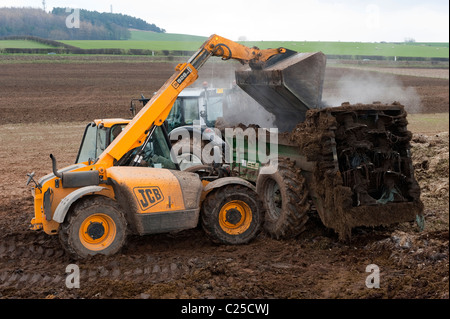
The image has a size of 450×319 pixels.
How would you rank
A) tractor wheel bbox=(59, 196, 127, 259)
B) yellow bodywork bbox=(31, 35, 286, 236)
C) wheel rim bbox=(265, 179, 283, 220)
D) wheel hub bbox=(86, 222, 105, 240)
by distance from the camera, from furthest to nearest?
wheel rim bbox=(265, 179, 283, 220) < yellow bodywork bbox=(31, 35, 286, 236) < wheel hub bbox=(86, 222, 105, 240) < tractor wheel bbox=(59, 196, 127, 259)

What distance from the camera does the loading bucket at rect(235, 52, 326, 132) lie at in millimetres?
8086

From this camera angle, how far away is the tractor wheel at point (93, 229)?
6516 mm

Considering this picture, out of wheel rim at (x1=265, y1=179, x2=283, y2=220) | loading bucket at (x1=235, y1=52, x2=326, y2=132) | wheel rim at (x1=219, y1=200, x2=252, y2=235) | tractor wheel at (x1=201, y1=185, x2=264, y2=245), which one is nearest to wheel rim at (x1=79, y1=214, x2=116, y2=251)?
tractor wheel at (x1=201, y1=185, x2=264, y2=245)

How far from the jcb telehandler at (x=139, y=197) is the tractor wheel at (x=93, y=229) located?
0.01 metres

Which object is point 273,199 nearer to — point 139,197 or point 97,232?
point 139,197

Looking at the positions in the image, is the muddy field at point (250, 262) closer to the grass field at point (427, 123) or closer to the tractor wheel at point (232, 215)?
the tractor wheel at point (232, 215)

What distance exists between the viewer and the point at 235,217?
24.3 feet

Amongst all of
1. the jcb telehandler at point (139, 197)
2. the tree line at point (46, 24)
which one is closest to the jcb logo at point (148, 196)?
the jcb telehandler at point (139, 197)

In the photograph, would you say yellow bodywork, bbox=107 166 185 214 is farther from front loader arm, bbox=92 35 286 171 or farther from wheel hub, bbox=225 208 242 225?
wheel hub, bbox=225 208 242 225

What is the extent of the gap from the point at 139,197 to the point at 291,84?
115 inches

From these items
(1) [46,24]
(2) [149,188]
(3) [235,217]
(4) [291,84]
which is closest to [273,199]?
(3) [235,217]

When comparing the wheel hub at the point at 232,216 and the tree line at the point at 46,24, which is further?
the tree line at the point at 46,24

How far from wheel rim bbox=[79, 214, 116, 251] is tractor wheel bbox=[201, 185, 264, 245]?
1258 mm

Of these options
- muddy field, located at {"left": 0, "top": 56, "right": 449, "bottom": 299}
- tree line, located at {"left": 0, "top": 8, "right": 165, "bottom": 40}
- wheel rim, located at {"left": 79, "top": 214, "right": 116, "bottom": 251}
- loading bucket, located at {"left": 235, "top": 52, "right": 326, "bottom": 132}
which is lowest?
muddy field, located at {"left": 0, "top": 56, "right": 449, "bottom": 299}
